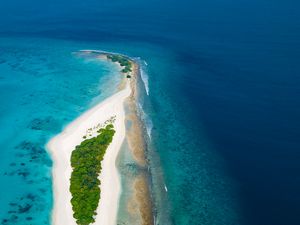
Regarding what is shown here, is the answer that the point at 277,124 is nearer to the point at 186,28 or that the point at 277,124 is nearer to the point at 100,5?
the point at 186,28

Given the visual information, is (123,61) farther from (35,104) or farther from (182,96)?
Answer: (35,104)

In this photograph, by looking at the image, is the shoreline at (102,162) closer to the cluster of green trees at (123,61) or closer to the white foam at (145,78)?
the white foam at (145,78)

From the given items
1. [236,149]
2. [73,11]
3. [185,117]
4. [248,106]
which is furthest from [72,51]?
[236,149]

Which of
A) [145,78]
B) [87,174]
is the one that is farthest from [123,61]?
[87,174]

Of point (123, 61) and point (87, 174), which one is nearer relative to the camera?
point (87, 174)

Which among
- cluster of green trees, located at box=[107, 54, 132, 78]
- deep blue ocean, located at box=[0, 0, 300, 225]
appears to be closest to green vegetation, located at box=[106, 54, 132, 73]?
cluster of green trees, located at box=[107, 54, 132, 78]
